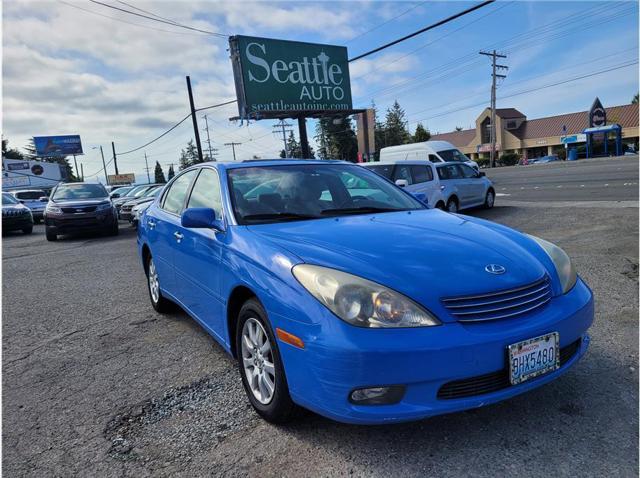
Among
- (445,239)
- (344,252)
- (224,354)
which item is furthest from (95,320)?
(445,239)

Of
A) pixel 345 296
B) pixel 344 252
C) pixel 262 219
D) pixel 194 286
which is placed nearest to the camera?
pixel 345 296

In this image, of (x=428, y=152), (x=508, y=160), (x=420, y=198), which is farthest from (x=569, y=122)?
(x=420, y=198)

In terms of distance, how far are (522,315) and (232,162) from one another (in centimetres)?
247

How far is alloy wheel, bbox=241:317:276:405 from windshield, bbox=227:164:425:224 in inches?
29.3

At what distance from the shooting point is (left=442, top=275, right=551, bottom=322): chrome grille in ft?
7.04

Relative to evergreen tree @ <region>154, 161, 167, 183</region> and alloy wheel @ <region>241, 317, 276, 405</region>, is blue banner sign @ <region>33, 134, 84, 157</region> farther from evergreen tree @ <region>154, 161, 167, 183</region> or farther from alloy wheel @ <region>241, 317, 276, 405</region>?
alloy wheel @ <region>241, 317, 276, 405</region>

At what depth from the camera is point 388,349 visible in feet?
6.55

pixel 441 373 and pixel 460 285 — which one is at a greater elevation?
pixel 460 285

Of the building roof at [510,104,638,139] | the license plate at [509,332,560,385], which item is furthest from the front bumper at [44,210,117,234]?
the building roof at [510,104,638,139]

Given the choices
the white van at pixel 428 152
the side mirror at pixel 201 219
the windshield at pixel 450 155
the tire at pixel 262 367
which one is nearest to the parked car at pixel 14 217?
the white van at pixel 428 152

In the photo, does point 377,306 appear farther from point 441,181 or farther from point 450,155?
point 450,155

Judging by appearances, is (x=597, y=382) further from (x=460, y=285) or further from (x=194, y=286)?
(x=194, y=286)

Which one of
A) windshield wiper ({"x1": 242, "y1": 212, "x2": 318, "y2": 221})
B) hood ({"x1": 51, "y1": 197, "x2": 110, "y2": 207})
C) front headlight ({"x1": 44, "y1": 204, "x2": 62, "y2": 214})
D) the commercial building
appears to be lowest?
windshield wiper ({"x1": 242, "y1": 212, "x2": 318, "y2": 221})

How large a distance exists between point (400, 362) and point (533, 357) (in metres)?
0.72
